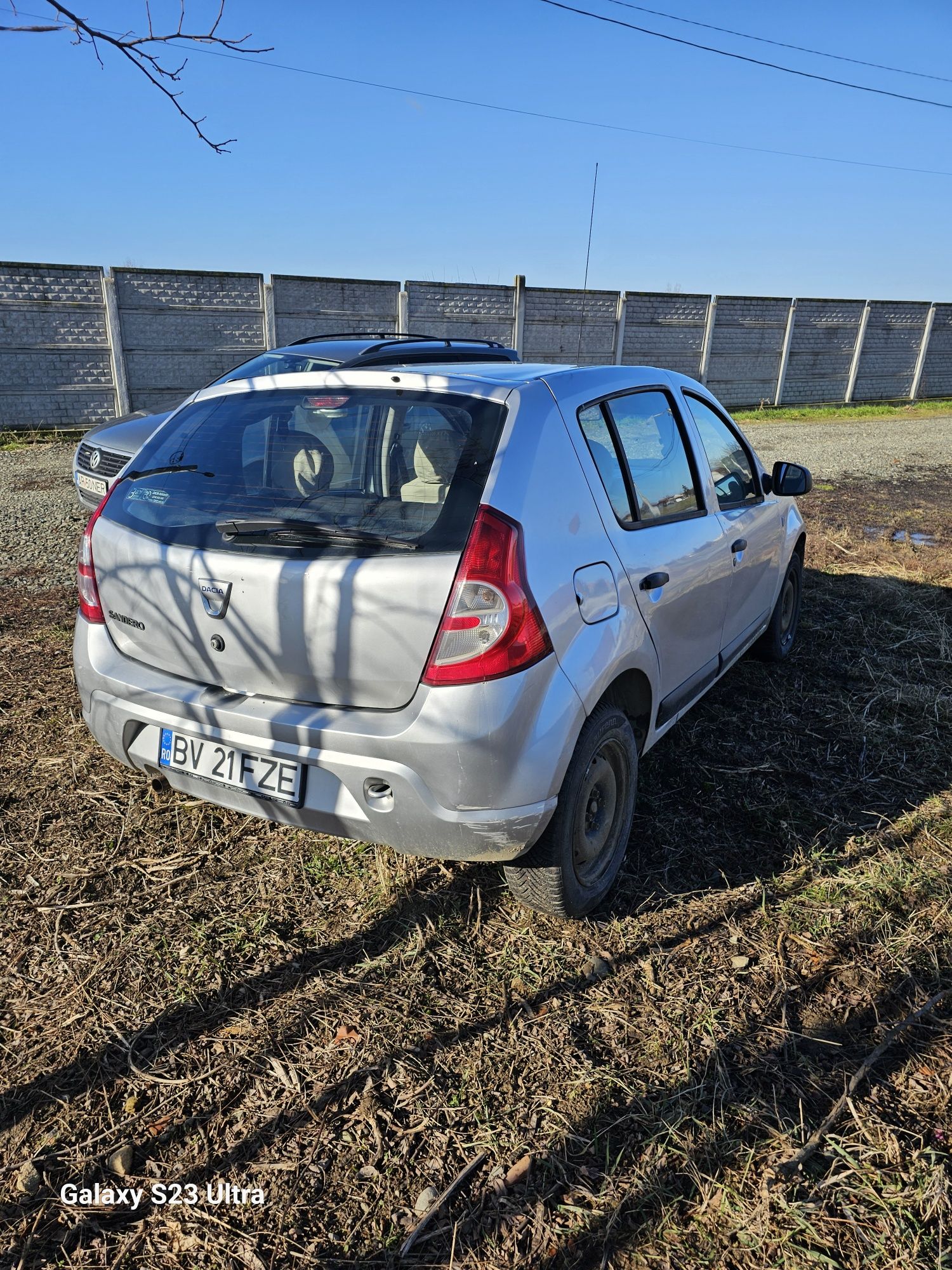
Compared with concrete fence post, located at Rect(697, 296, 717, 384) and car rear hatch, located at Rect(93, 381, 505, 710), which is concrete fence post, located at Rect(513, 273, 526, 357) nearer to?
concrete fence post, located at Rect(697, 296, 717, 384)

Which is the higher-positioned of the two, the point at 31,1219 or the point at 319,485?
the point at 319,485

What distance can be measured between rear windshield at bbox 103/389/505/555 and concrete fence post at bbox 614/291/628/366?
16.7 m

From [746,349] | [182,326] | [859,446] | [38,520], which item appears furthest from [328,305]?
[746,349]

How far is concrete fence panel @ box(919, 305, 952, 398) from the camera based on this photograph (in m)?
23.3

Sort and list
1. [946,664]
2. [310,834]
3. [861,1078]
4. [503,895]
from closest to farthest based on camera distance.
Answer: [861,1078], [503,895], [310,834], [946,664]

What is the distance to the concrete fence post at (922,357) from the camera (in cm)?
2306

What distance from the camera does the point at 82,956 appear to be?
8.22 ft

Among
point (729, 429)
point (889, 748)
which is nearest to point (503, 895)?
point (889, 748)

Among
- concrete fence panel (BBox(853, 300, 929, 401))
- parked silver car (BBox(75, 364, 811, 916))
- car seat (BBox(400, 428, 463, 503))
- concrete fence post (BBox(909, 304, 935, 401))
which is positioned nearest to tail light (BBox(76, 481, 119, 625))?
parked silver car (BBox(75, 364, 811, 916))

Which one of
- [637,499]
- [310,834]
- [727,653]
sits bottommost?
[310,834]

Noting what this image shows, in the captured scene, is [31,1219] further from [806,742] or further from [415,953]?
[806,742]

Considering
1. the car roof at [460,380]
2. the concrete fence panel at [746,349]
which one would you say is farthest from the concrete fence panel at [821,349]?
the car roof at [460,380]

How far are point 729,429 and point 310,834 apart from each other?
2.71 metres

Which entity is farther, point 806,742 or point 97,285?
point 97,285
